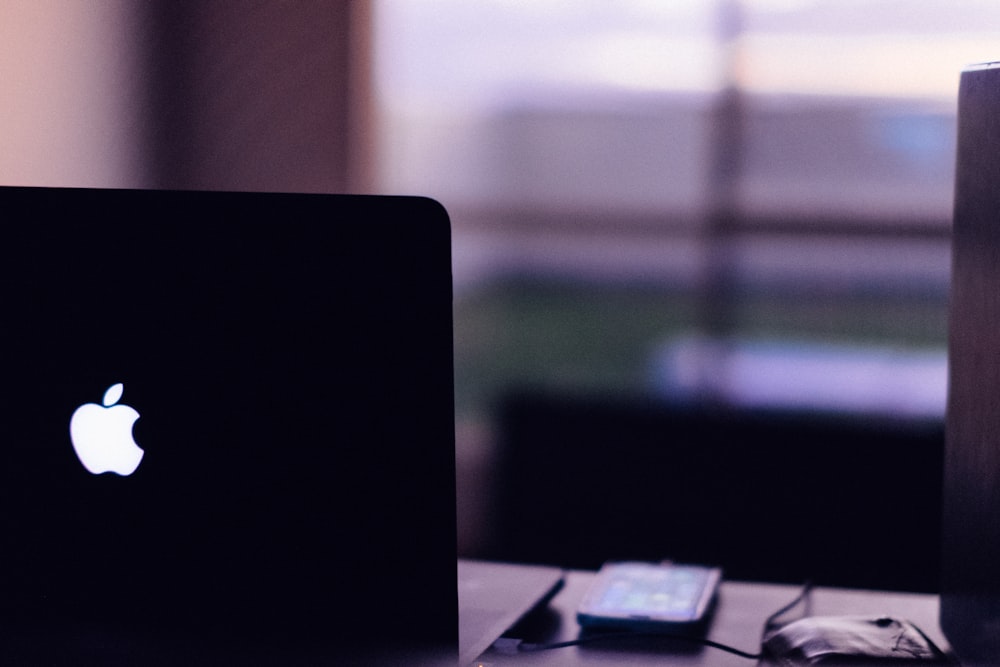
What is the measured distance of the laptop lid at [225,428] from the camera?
78cm

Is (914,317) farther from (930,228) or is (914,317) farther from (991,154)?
(991,154)

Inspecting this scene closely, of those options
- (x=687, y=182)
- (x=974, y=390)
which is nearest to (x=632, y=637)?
(x=974, y=390)

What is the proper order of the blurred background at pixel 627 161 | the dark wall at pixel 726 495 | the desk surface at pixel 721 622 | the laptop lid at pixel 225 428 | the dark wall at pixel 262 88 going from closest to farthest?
1. the laptop lid at pixel 225 428
2. the desk surface at pixel 721 622
3. the dark wall at pixel 726 495
4. the blurred background at pixel 627 161
5. the dark wall at pixel 262 88

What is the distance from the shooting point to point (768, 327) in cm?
312

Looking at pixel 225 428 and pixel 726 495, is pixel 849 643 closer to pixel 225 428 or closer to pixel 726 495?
pixel 225 428

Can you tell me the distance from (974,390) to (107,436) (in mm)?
692

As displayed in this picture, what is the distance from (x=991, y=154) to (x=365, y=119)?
2.59 meters

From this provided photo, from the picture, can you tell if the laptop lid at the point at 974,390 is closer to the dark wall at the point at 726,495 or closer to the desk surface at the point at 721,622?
the desk surface at the point at 721,622

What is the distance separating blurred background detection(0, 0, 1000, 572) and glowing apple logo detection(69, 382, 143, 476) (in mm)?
2128

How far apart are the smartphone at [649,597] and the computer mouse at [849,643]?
0.27ft

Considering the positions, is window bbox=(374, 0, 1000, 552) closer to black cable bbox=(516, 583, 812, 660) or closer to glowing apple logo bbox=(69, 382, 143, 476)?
black cable bbox=(516, 583, 812, 660)

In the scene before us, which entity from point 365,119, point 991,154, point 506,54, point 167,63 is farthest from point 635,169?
point 991,154

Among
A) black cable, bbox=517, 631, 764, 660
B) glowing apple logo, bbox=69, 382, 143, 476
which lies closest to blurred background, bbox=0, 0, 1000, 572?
black cable, bbox=517, 631, 764, 660

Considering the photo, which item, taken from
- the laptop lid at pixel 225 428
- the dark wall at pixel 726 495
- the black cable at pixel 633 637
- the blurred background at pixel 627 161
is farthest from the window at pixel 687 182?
the laptop lid at pixel 225 428
